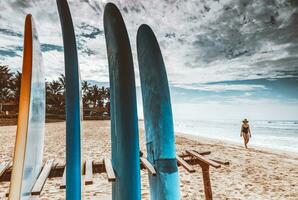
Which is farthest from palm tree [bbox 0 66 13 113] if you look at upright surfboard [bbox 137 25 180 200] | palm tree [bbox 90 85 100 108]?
upright surfboard [bbox 137 25 180 200]

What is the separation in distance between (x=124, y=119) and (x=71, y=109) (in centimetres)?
45

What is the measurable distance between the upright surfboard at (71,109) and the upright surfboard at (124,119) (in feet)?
1.17

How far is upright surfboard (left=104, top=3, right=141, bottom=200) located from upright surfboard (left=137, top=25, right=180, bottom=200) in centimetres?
45

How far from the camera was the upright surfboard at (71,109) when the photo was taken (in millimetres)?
1836

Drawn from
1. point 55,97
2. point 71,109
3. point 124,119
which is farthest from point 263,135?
point 55,97

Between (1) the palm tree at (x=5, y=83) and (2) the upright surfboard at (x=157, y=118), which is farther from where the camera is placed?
(1) the palm tree at (x=5, y=83)

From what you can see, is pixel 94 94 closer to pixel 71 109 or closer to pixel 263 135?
pixel 263 135

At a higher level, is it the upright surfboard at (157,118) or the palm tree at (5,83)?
the palm tree at (5,83)

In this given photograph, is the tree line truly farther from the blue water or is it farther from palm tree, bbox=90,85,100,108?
the blue water

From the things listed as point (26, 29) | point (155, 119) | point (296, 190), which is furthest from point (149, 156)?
point (296, 190)

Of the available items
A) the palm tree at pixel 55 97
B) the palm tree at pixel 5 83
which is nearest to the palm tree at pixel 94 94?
the palm tree at pixel 55 97

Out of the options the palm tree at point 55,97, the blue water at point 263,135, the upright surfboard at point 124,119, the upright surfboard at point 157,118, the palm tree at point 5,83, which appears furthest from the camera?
the palm tree at point 55,97

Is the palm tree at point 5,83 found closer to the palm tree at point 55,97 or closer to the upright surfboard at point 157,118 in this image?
the palm tree at point 55,97

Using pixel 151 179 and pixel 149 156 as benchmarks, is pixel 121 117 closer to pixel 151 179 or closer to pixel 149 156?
pixel 149 156
